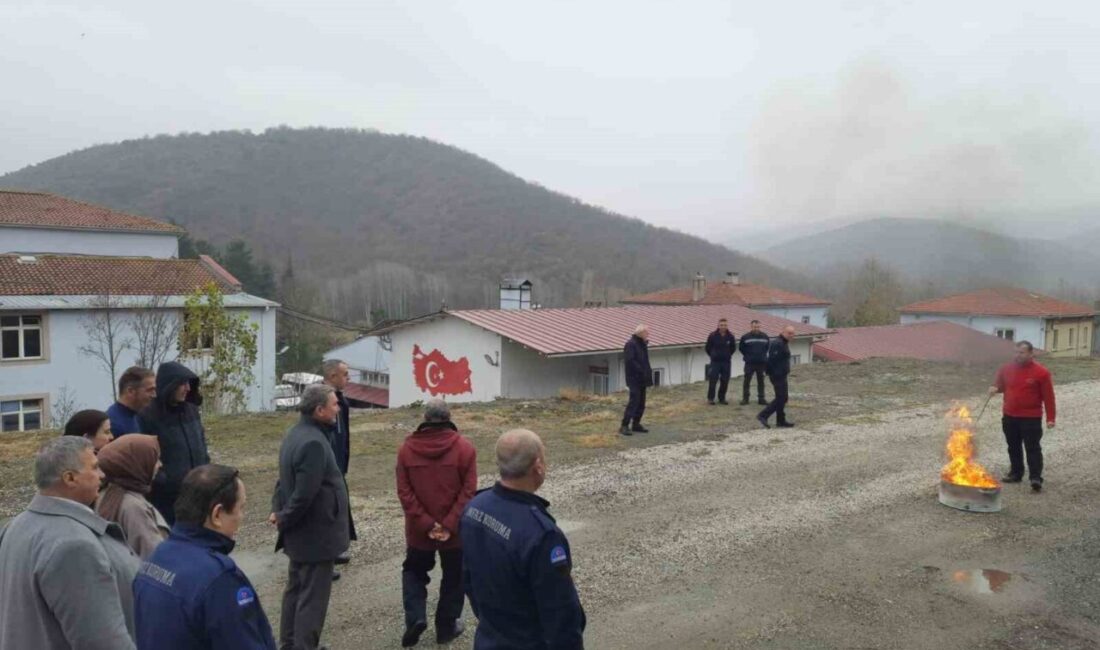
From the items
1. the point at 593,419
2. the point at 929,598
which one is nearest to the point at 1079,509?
the point at 929,598

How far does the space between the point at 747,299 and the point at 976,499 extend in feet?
157

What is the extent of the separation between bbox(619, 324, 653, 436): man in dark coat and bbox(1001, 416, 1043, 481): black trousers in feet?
16.3

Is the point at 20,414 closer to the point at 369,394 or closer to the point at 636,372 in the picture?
the point at 369,394

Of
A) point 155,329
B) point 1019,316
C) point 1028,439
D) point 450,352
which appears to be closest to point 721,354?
point 1028,439

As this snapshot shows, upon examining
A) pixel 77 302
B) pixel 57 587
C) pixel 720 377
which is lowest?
pixel 720 377

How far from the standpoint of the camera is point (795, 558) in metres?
6.47

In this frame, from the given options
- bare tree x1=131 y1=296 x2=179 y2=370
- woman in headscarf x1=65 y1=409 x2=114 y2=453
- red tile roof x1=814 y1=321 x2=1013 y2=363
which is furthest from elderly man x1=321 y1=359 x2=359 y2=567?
bare tree x1=131 y1=296 x2=179 y2=370

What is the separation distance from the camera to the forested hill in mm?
78500

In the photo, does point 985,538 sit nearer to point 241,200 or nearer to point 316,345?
point 316,345

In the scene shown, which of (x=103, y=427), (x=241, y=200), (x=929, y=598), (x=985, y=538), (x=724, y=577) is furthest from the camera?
(x=241, y=200)

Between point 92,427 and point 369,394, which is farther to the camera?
point 369,394

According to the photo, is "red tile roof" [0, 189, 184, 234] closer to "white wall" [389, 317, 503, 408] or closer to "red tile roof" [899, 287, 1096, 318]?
"white wall" [389, 317, 503, 408]

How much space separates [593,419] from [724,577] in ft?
26.0

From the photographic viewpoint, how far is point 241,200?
297ft
